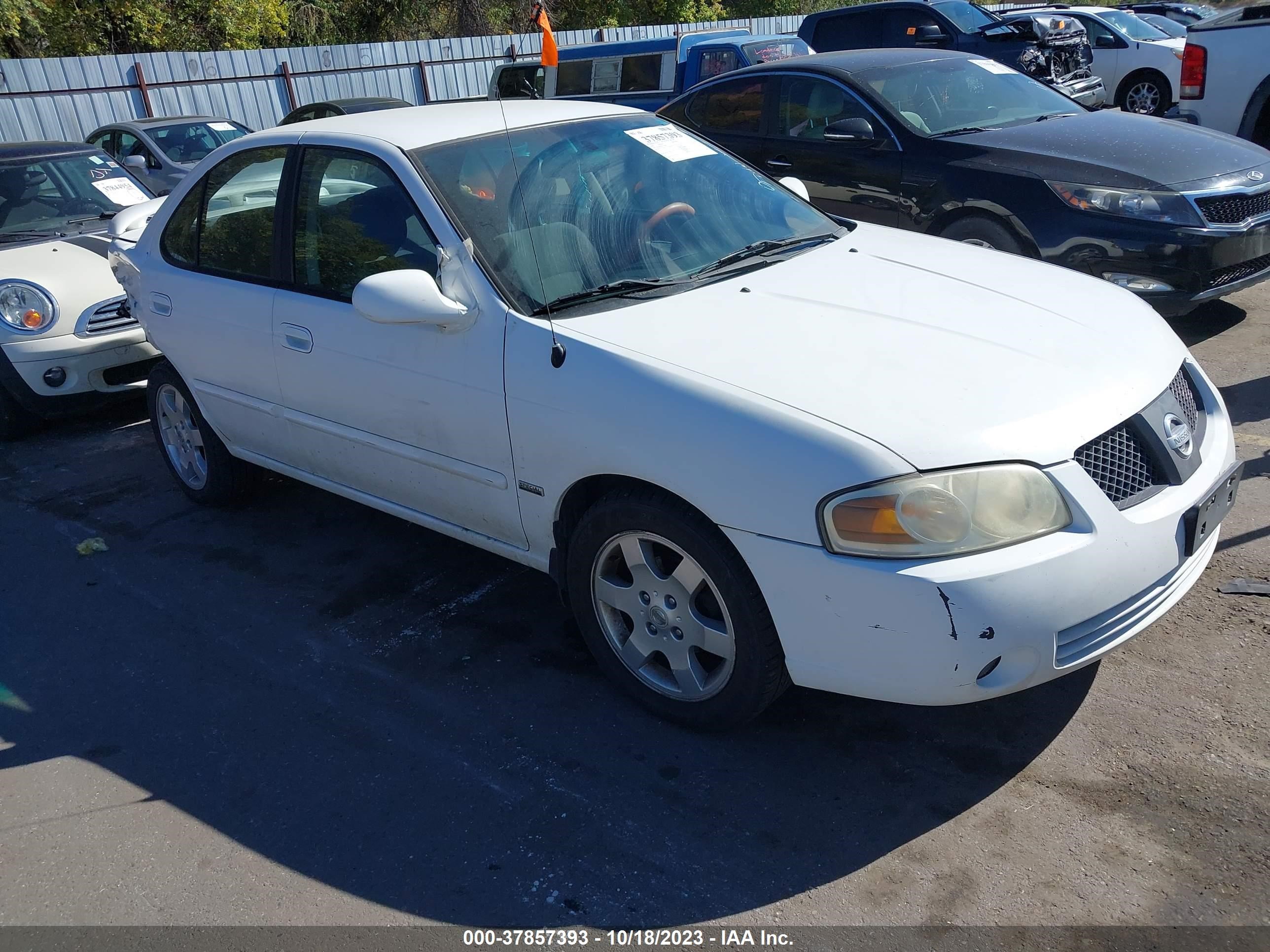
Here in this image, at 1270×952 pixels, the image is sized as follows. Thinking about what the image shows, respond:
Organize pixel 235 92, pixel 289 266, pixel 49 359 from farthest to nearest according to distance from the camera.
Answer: pixel 235 92 < pixel 49 359 < pixel 289 266

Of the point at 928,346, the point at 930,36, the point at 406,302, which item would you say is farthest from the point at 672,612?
the point at 930,36

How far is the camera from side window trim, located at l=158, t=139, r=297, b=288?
4.26m

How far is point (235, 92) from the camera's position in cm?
2028

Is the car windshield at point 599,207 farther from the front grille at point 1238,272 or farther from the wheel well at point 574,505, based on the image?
the front grille at point 1238,272

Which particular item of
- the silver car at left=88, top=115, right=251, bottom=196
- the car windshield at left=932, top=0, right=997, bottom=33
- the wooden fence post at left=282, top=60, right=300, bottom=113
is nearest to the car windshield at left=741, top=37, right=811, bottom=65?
the car windshield at left=932, top=0, right=997, bottom=33

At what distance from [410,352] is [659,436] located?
3.74 ft

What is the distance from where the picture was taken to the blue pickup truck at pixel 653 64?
12.8 m

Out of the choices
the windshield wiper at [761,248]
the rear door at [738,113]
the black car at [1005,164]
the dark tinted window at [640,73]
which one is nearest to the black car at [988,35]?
the dark tinted window at [640,73]

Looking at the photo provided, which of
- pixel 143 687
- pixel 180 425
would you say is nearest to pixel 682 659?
pixel 143 687

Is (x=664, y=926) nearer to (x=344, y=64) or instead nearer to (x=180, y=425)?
(x=180, y=425)

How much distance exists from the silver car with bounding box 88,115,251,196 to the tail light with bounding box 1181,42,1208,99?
967 centimetres

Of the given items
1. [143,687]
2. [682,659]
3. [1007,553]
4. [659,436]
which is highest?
[659,436]

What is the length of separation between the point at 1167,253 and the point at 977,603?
3924 mm

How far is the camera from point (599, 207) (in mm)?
3797
